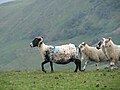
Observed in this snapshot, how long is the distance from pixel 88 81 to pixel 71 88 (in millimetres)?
2707

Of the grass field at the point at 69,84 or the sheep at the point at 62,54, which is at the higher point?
the sheep at the point at 62,54

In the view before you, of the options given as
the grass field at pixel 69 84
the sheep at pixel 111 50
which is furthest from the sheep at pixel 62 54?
the grass field at pixel 69 84

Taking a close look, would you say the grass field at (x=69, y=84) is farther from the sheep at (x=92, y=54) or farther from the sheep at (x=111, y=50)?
the sheep at (x=92, y=54)

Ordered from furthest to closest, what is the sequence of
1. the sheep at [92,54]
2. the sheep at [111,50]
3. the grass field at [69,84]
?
the sheep at [92,54] → the sheep at [111,50] → the grass field at [69,84]

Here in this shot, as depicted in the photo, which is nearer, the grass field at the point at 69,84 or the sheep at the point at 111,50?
the grass field at the point at 69,84

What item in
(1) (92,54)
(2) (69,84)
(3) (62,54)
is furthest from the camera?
(1) (92,54)

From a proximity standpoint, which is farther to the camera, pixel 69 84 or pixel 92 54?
pixel 92 54

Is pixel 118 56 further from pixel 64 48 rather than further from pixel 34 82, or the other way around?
pixel 34 82

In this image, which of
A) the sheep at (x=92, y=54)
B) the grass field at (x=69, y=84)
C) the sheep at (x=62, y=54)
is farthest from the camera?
the sheep at (x=92, y=54)

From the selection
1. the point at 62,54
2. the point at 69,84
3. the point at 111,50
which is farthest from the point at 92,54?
the point at 69,84

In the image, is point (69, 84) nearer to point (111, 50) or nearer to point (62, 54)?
point (62, 54)

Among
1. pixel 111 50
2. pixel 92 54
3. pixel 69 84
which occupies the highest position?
pixel 111 50

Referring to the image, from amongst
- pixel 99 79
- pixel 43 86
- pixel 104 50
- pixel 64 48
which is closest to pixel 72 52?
pixel 64 48

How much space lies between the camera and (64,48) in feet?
107
